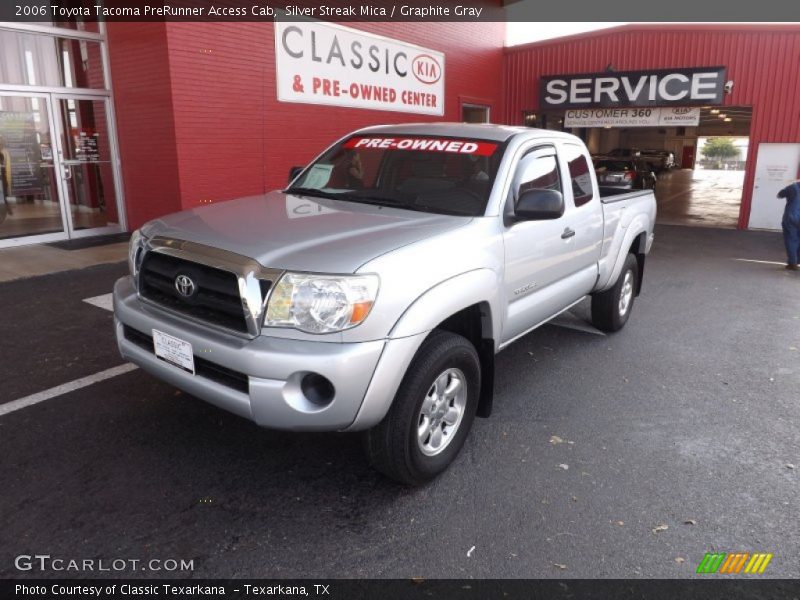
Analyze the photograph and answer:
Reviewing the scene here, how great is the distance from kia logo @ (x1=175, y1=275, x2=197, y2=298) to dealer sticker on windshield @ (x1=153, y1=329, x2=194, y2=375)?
22 cm

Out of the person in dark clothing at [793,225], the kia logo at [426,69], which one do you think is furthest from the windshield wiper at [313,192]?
the kia logo at [426,69]

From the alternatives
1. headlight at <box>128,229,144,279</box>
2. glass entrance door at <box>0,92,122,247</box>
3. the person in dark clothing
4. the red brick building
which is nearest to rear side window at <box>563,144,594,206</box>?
headlight at <box>128,229,144,279</box>

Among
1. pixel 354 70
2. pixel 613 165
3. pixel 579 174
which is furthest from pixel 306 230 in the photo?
pixel 613 165

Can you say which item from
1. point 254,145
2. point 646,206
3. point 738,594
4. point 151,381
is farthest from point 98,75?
point 738,594

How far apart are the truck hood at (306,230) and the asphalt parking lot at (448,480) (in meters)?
1.26

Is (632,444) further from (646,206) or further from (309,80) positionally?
(309,80)

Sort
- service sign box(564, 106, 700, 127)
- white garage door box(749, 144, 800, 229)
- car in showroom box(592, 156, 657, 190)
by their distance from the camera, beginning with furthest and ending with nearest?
car in showroom box(592, 156, 657, 190) < service sign box(564, 106, 700, 127) < white garage door box(749, 144, 800, 229)

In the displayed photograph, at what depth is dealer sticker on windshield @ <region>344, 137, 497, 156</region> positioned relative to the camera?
13.1 feet

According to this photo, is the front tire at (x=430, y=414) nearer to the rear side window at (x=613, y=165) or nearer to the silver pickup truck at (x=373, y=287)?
the silver pickup truck at (x=373, y=287)

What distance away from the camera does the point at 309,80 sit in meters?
11.5

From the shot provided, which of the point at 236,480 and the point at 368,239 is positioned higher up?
the point at 368,239

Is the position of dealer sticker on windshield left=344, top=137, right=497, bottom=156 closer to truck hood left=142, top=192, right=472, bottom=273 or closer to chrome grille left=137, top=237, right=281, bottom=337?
truck hood left=142, top=192, right=472, bottom=273

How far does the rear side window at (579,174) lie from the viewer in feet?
15.2

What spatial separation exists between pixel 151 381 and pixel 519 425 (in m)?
2.67
